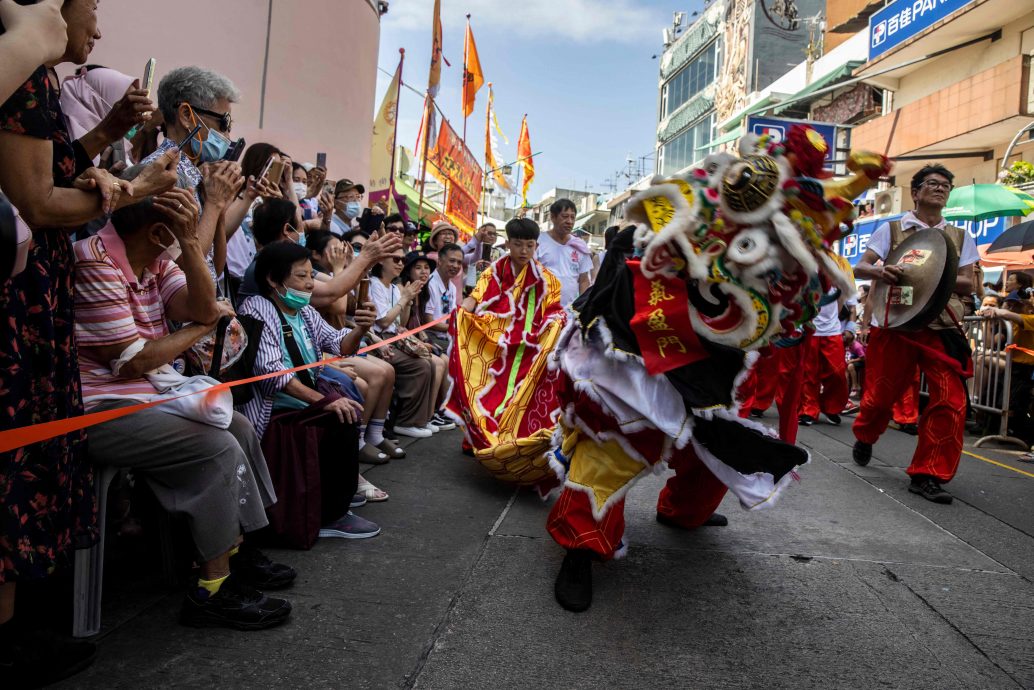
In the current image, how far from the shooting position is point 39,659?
5.83 ft

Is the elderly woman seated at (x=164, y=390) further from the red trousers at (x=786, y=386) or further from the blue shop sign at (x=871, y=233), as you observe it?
the blue shop sign at (x=871, y=233)

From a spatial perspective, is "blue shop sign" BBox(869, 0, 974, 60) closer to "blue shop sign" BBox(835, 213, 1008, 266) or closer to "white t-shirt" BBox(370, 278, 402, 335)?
"blue shop sign" BBox(835, 213, 1008, 266)

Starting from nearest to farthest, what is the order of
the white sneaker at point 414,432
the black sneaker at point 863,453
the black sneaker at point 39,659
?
the black sneaker at point 39,659 → the black sneaker at point 863,453 → the white sneaker at point 414,432

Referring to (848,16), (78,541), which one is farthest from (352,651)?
(848,16)

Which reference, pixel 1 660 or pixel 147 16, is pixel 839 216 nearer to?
pixel 1 660

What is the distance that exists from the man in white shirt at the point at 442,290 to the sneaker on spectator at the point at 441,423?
0.57m

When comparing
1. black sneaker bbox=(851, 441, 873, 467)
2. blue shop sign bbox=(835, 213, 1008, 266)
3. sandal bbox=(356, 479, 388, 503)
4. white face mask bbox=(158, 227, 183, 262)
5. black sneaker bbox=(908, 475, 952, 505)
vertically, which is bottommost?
sandal bbox=(356, 479, 388, 503)

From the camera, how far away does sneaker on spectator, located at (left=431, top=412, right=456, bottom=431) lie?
575 cm

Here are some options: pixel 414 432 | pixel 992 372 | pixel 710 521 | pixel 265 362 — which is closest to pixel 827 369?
pixel 992 372

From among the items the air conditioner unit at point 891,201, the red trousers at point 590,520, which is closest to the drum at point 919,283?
the red trousers at point 590,520

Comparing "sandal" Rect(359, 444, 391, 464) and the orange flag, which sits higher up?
the orange flag

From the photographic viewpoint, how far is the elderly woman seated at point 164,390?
2066mm

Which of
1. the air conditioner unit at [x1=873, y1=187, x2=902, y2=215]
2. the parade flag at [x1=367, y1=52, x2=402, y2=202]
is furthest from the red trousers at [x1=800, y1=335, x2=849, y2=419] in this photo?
the air conditioner unit at [x1=873, y1=187, x2=902, y2=215]

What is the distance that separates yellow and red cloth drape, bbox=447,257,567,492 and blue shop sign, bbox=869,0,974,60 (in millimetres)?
14912
